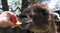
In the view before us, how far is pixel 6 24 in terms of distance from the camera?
0.55 metres

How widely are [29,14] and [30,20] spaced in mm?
33

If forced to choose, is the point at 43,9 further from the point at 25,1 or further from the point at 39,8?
the point at 25,1

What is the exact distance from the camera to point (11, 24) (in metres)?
0.55

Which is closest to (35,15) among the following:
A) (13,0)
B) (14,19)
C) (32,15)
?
(32,15)

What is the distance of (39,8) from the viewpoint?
0.50m

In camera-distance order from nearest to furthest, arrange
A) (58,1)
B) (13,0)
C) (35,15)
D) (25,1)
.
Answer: (35,15) → (25,1) → (13,0) → (58,1)

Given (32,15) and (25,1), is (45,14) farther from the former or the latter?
(25,1)

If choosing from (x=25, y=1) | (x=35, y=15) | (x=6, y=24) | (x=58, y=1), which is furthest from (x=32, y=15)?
(x=58, y=1)

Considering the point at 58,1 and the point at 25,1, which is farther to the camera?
the point at 58,1

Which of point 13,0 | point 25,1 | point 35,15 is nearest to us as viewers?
point 35,15

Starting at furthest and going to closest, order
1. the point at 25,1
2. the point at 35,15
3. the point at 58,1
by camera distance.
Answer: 1. the point at 58,1
2. the point at 25,1
3. the point at 35,15

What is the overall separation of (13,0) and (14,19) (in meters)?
0.68

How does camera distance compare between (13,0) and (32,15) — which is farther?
(13,0)

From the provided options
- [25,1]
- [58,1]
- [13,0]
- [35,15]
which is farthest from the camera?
[58,1]
